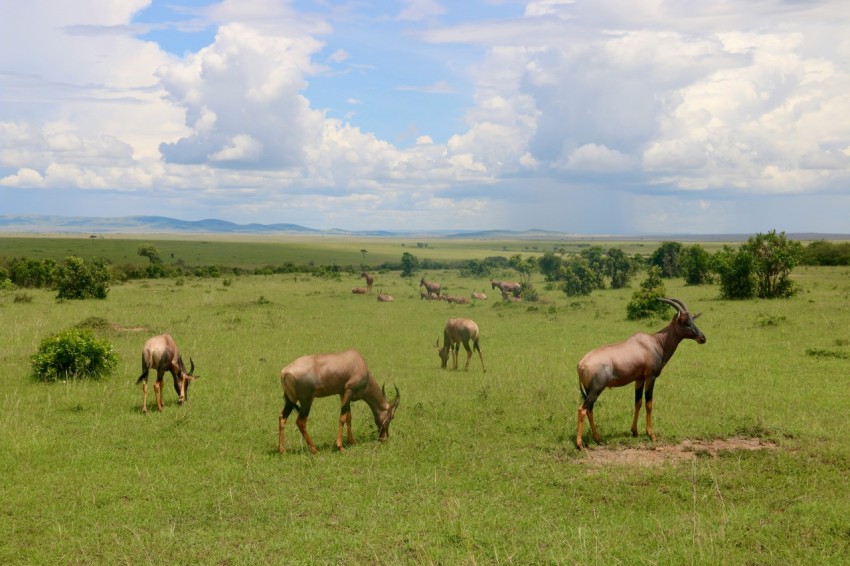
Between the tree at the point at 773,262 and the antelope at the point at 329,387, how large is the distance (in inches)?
1132

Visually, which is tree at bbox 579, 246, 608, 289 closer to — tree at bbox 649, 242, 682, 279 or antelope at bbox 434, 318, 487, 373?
tree at bbox 649, 242, 682, 279

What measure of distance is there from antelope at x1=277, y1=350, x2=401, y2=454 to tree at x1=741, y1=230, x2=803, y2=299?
2874cm

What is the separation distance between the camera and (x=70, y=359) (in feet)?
54.3

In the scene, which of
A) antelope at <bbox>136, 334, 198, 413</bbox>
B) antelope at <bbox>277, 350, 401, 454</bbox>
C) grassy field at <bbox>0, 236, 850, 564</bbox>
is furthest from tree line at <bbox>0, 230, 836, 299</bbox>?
antelope at <bbox>277, 350, 401, 454</bbox>

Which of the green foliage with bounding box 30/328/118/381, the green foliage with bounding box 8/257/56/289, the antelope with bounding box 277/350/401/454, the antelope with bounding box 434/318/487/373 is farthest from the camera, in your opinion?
the green foliage with bounding box 8/257/56/289

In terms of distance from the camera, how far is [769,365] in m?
18.3

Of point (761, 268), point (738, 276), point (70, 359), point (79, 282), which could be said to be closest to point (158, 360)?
point (70, 359)

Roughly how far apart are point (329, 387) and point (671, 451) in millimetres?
5703

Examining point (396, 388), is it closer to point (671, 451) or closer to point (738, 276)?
point (671, 451)

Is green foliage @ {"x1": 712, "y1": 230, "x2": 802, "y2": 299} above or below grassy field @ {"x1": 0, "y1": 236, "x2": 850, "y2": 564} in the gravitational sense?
above

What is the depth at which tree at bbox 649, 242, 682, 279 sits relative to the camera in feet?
182

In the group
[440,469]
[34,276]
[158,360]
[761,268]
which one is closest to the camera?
[440,469]

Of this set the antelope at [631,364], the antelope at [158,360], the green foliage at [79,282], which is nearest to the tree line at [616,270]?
the green foliage at [79,282]

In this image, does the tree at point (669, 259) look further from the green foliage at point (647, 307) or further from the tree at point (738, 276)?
the green foliage at point (647, 307)
